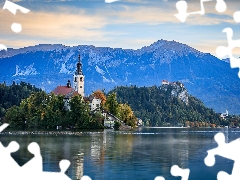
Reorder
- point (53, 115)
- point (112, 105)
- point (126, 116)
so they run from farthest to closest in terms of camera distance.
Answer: point (126, 116) < point (112, 105) < point (53, 115)

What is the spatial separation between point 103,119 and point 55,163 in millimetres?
64277

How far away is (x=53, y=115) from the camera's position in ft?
297

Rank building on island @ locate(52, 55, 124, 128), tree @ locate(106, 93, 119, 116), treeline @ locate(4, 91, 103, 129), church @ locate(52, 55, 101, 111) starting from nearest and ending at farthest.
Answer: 1. treeline @ locate(4, 91, 103, 129)
2. building on island @ locate(52, 55, 124, 128)
3. tree @ locate(106, 93, 119, 116)
4. church @ locate(52, 55, 101, 111)

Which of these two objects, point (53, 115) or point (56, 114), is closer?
point (56, 114)

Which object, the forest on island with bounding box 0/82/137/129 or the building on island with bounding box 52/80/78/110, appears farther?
the building on island with bounding box 52/80/78/110

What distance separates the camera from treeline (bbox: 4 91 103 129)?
298 ft

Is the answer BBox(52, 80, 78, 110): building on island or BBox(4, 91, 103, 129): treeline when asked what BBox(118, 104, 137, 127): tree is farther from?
BBox(52, 80, 78, 110): building on island

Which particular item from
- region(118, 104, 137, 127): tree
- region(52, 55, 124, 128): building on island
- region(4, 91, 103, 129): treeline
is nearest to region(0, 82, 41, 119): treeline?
region(52, 55, 124, 128): building on island

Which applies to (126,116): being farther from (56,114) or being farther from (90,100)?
(56,114)

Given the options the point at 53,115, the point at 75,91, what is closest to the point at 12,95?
the point at 75,91

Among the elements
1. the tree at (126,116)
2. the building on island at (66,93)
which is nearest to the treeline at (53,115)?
the building on island at (66,93)

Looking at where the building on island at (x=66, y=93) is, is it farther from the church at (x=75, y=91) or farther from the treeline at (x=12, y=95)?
the treeline at (x=12, y=95)

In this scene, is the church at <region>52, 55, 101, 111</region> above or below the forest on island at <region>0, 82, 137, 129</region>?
above

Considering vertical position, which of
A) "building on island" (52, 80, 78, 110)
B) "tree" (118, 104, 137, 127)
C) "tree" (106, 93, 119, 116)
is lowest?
"tree" (118, 104, 137, 127)
